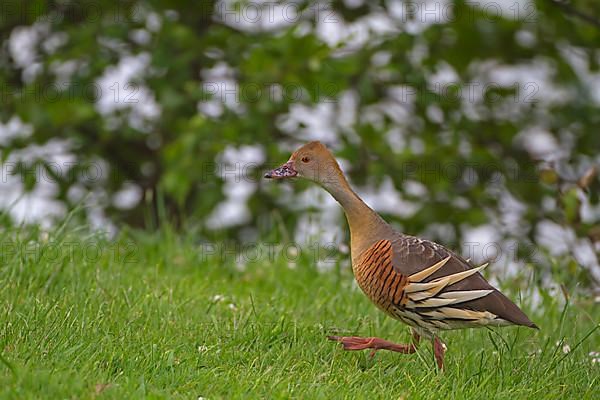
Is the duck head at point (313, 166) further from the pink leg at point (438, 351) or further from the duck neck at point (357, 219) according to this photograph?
the pink leg at point (438, 351)

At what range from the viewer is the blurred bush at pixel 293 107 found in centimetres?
797

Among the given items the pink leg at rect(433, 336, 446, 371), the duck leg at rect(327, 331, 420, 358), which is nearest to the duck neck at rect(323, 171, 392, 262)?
the duck leg at rect(327, 331, 420, 358)

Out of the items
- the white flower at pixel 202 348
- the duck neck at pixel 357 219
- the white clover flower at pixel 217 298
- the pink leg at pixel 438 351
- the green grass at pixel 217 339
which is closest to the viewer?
the green grass at pixel 217 339

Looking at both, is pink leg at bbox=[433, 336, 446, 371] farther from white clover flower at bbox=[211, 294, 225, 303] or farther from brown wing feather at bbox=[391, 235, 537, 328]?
white clover flower at bbox=[211, 294, 225, 303]

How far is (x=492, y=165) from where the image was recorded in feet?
27.6

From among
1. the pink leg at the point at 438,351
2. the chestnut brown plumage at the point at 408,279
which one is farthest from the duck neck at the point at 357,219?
the pink leg at the point at 438,351

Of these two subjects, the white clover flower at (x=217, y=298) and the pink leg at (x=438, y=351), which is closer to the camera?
the pink leg at (x=438, y=351)

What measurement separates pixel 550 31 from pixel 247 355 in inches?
219

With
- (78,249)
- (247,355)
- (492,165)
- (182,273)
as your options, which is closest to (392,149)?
(492,165)

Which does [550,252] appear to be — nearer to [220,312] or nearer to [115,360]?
[220,312]

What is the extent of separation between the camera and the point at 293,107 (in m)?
8.24

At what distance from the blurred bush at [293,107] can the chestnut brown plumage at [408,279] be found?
2.73m

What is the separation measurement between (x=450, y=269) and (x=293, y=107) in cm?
383

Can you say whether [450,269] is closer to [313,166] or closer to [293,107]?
[313,166]
